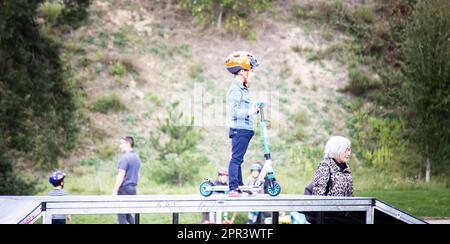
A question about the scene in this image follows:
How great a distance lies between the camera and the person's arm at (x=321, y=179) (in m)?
6.77

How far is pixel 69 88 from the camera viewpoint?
766 inches

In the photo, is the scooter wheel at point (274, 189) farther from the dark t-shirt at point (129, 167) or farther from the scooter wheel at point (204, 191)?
the dark t-shirt at point (129, 167)

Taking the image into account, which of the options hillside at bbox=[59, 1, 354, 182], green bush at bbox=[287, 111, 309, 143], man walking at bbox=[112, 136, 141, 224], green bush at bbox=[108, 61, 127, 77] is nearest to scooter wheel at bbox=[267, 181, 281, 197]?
man walking at bbox=[112, 136, 141, 224]

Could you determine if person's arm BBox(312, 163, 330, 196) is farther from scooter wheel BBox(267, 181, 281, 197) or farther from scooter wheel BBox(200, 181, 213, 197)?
scooter wheel BBox(200, 181, 213, 197)

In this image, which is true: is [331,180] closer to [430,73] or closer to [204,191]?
[204,191]

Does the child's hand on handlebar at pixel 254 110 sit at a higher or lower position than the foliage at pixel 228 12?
lower

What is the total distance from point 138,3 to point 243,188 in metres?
25.1

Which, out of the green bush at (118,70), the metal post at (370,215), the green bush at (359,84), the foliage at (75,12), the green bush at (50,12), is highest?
the green bush at (50,12)

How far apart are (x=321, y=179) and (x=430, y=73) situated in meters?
13.6

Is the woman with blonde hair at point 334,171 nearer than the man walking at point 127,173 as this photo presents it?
Yes

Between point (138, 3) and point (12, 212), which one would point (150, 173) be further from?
point (12, 212)

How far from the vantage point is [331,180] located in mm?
6832

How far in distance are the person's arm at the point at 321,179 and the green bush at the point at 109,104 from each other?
2000 cm

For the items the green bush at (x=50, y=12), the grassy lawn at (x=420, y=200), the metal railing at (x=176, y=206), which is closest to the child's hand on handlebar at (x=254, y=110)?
the metal railing at (x=176, y=206)
